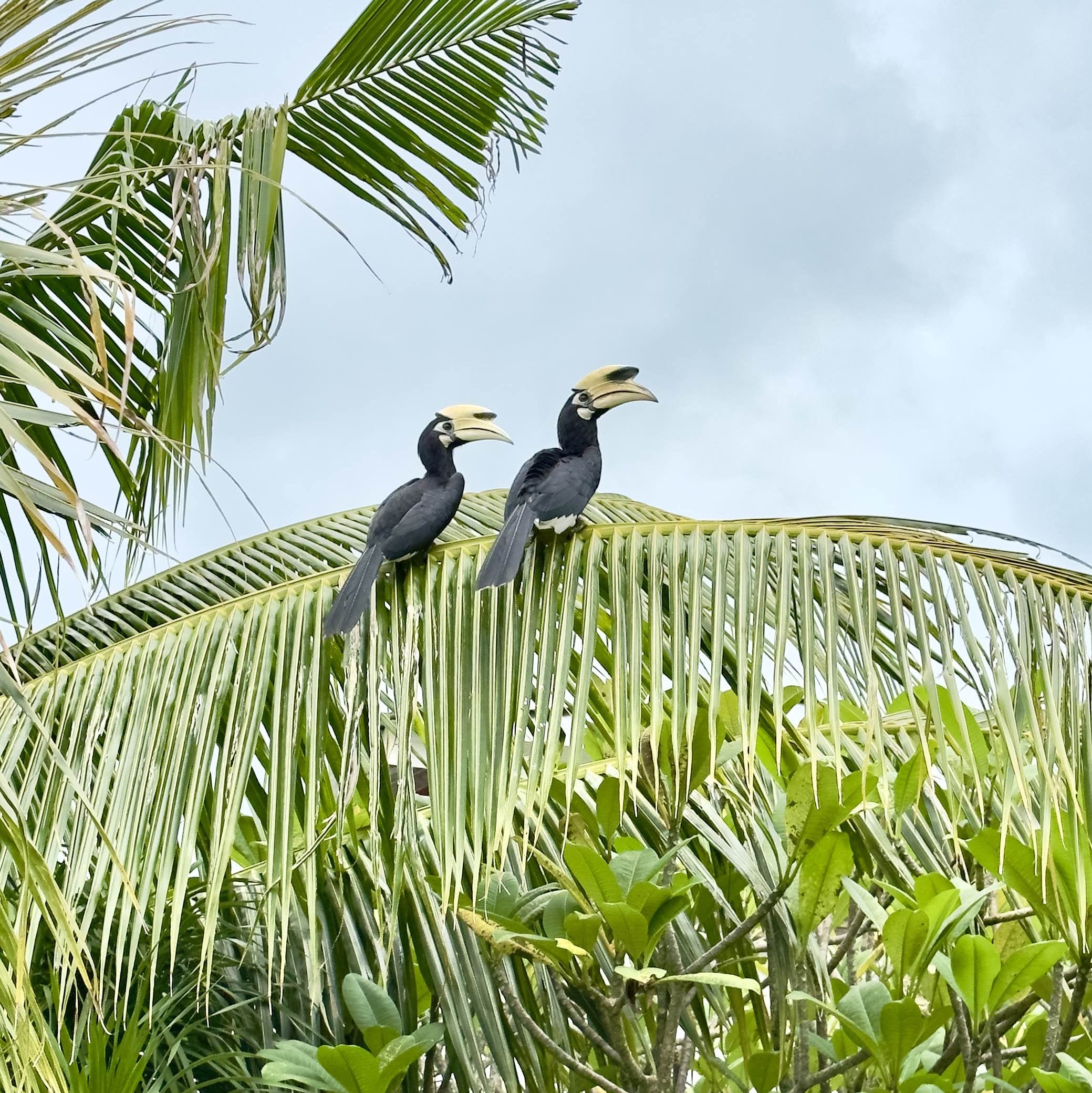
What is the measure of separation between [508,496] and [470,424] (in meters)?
0.33

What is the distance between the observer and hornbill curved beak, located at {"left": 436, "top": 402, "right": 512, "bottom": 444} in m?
2.71

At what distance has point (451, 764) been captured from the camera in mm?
2088

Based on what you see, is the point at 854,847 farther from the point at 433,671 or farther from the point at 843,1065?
the point at 433,671

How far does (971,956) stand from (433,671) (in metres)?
0.94

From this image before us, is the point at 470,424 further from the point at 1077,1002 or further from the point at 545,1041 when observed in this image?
the point at 1077,1002

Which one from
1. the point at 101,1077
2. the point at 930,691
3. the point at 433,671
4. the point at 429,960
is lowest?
the point at 101,1077

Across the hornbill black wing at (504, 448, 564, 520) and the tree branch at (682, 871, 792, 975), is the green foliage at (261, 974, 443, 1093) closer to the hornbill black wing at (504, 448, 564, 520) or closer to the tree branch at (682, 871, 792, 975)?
the tree branch at (682, 871, 792, 975)

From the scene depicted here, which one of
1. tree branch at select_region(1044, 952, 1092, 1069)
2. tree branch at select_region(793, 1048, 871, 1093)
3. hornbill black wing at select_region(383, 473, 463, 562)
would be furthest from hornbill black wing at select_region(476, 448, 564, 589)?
tree branch at select_region(1044, 952, 1092, 1069)

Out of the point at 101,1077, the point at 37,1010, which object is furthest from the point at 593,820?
the point at 37,1010

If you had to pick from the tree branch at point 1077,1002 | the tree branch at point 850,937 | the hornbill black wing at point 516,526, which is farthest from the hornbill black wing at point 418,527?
the tree branch at point 1077,1002

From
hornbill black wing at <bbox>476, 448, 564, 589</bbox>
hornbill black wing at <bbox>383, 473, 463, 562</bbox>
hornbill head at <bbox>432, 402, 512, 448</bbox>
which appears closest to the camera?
hornbill black wing at <bbox>476, 448, 564, 589</bbox>

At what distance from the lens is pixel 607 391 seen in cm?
271

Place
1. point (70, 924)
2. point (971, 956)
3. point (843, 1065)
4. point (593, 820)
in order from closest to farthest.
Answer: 1. point (70, 924)
2. point (971, 956)
3. point (843, 1065)
4. point (593, 820)

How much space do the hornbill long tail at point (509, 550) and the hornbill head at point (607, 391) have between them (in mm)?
496
